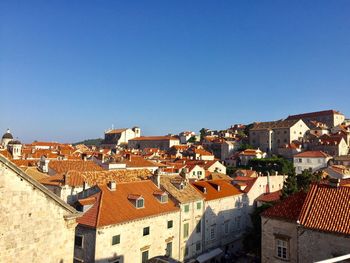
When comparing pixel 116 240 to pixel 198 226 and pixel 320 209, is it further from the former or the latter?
pixel 320 209

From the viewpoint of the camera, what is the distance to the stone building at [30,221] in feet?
36.0

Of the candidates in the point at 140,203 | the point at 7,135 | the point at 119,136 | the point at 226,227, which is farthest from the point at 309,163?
the point at 119,136

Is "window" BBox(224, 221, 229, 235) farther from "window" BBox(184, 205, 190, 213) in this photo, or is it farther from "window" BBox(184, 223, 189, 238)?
"window" BBox(184, 205, 190, 213)

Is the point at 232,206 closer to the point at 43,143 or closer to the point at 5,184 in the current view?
the point at 5,184

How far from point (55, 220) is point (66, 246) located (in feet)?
4.46

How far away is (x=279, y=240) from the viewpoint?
771 inches

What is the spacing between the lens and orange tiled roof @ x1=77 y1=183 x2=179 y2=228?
2286 centimetres

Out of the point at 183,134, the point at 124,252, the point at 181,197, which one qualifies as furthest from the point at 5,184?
the point at 183,134

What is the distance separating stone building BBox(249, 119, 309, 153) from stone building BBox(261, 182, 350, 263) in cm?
9136

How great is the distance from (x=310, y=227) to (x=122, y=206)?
14.5m

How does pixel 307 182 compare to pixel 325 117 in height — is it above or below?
below

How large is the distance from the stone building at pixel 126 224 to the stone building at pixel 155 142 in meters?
113

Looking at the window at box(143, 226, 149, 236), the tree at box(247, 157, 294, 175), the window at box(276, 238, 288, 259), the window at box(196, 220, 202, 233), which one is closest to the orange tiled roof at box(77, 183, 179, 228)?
the window at box(143, 226, 149, 236)

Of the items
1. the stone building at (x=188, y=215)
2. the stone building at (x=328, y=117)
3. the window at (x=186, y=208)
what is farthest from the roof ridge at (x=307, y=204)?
the stone building at (x=328, y=117)
